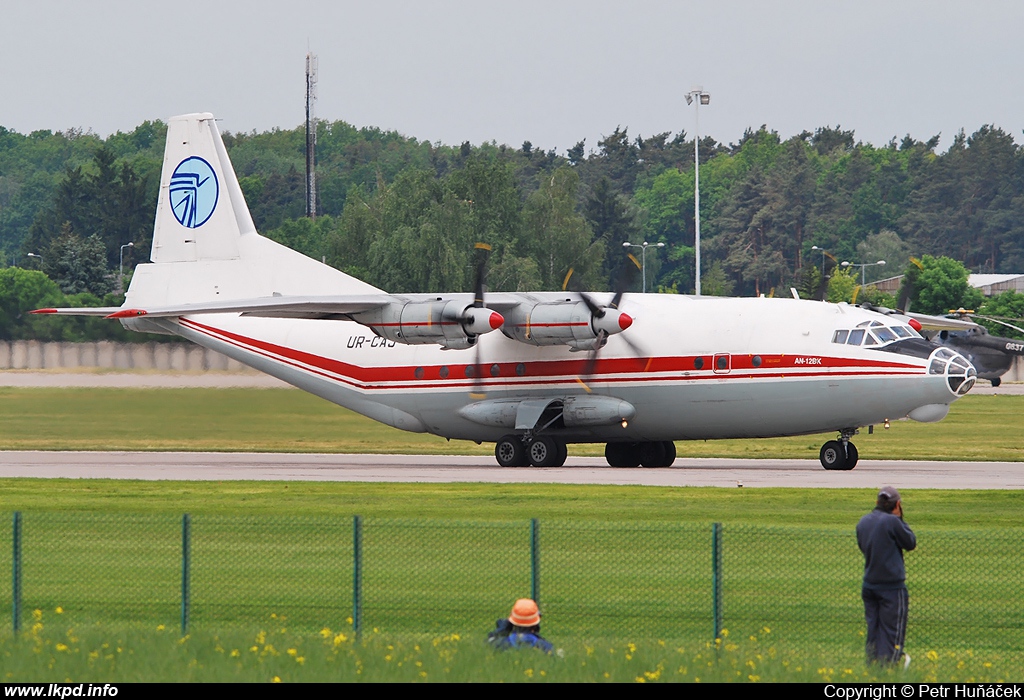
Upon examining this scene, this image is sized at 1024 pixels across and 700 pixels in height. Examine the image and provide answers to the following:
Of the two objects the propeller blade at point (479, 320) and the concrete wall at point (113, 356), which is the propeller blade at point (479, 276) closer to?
the propeller blade at point (479, 320)

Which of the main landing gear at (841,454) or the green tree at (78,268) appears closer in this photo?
the main landing gear at (841,454)

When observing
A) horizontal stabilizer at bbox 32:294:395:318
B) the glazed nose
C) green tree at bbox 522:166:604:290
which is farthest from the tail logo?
green tree at bbox 522:166:604:290

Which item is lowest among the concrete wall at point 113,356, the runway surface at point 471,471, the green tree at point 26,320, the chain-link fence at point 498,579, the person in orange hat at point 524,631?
the runway surface at point 471,471

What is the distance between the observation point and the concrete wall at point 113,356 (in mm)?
50375

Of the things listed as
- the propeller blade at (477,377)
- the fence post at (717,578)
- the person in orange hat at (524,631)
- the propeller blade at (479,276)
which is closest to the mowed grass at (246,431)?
the propeller blade at (477,377)

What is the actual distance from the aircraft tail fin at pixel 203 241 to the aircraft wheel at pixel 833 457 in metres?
13.6

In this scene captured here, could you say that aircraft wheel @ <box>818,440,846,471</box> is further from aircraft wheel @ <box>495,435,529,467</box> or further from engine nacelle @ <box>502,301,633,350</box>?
aircraft wheel @ <box>495,435,529,467</box>

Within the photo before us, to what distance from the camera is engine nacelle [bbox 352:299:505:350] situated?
113 ft

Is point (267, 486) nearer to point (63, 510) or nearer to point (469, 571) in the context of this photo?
point (63, 510)

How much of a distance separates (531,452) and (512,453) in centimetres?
52

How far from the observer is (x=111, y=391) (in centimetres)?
4772

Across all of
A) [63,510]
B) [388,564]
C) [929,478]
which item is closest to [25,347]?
[63,510]
